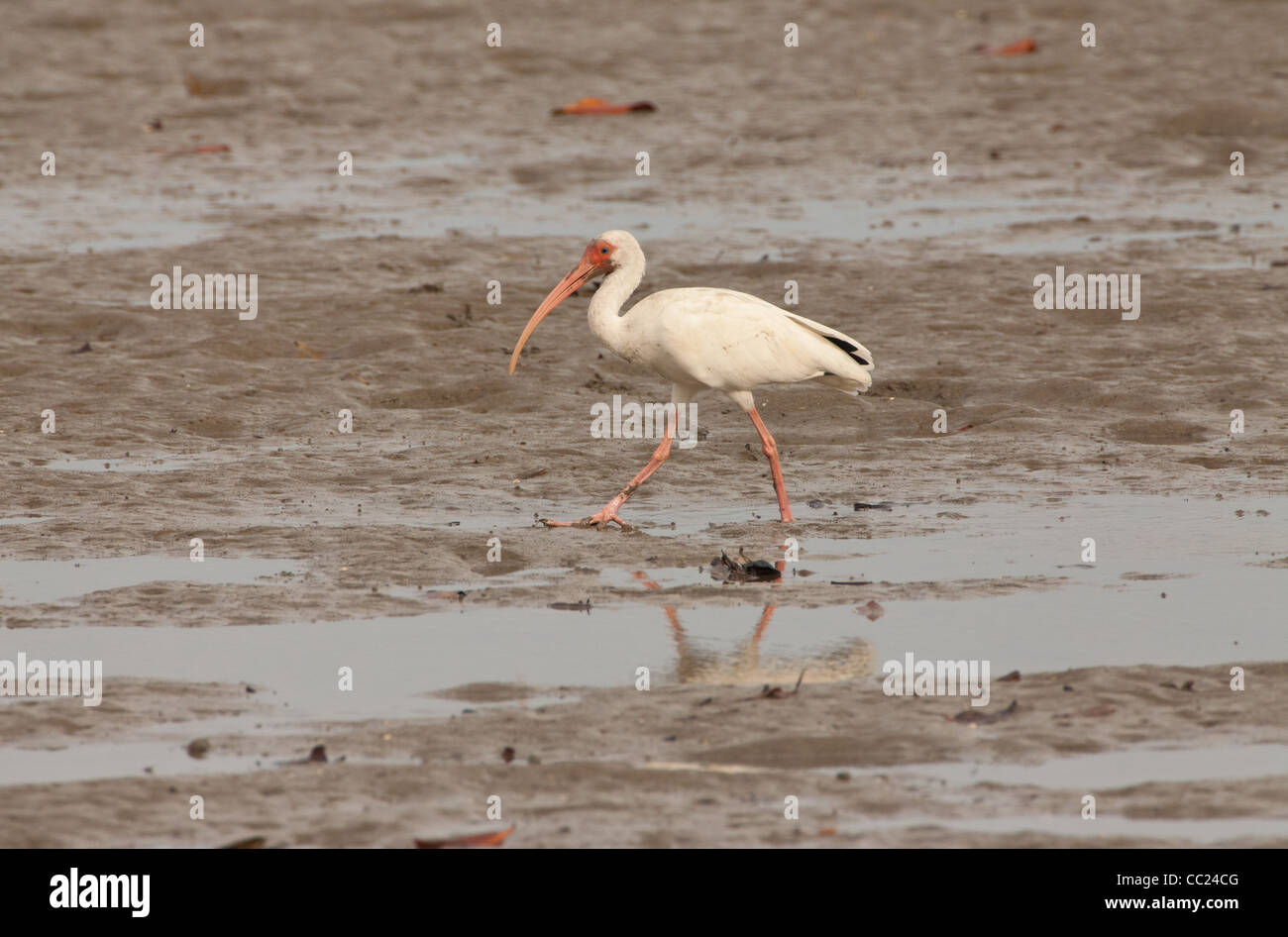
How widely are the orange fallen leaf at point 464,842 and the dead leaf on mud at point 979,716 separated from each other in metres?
1.69

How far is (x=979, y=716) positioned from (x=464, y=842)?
1.88 m

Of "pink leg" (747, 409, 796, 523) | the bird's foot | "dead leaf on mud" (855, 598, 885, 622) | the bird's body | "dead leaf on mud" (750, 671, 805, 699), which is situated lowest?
"dead leaf on mud" (750, 671, 805, 699)

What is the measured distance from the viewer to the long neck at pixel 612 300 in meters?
9.47

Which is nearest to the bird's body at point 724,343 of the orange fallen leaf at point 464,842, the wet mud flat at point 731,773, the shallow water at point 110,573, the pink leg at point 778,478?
the pink leg at point 778,478

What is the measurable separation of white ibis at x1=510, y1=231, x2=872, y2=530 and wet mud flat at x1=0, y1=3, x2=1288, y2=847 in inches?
19.8

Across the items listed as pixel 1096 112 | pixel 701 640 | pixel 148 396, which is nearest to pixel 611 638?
pixel 701 640

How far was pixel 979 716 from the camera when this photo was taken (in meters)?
6.08

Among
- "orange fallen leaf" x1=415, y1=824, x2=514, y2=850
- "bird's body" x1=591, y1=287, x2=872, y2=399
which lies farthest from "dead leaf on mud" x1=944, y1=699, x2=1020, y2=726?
"bird's body" x1=591, y1=287, x2=872, y2=399

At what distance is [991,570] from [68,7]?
23437 millimetres

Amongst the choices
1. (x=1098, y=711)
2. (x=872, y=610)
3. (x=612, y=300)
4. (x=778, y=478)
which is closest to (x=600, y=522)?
(x=778, y=478)

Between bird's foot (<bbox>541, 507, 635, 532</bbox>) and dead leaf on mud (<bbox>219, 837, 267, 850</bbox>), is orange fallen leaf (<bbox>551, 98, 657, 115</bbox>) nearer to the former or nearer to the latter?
bird's foot (<bbox>541, 507, 635, 532</bbox>)

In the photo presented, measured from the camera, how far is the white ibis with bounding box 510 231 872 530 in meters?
9.28

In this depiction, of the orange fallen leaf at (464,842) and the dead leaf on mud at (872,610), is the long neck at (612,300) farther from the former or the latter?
the orange fallen leaf at (464,842)
